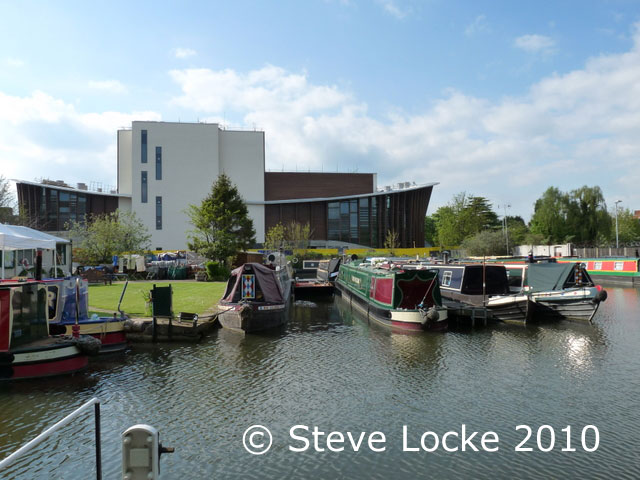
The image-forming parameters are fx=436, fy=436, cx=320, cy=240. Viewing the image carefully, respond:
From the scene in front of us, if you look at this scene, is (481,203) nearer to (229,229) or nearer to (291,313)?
(229,229)

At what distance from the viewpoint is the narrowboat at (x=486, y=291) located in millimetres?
19453

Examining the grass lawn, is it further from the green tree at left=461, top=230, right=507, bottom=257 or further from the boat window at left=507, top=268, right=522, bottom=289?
the green tree at left=461, top=230, right=507, bottom=257

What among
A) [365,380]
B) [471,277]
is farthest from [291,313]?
[365,380]

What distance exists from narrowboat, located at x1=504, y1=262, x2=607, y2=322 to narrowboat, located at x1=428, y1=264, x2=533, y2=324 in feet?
3.64

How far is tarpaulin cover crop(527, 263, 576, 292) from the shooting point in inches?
849

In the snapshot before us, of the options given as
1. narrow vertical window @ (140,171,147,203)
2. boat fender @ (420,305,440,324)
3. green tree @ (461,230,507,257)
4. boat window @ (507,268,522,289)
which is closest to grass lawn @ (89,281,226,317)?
boat fender @ (420,305,440,324)

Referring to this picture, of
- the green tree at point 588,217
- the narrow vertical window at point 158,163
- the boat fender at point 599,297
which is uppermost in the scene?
the narrow vertical window at point 158,163

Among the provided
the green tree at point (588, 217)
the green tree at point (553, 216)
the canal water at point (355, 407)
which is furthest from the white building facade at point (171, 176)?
the canal water at point (355, 407)

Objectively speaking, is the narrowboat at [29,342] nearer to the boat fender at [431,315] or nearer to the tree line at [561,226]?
the boat fender at [431,315]

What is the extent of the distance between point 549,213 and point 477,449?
64.1m

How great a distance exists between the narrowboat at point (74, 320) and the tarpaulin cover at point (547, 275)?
18.9m

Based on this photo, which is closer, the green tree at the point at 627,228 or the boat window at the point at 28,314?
the boat window at the point at 28,314

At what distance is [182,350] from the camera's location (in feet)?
47.3

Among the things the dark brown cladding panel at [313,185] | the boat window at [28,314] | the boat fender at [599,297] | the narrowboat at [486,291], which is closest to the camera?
the boat window at [28,314]
